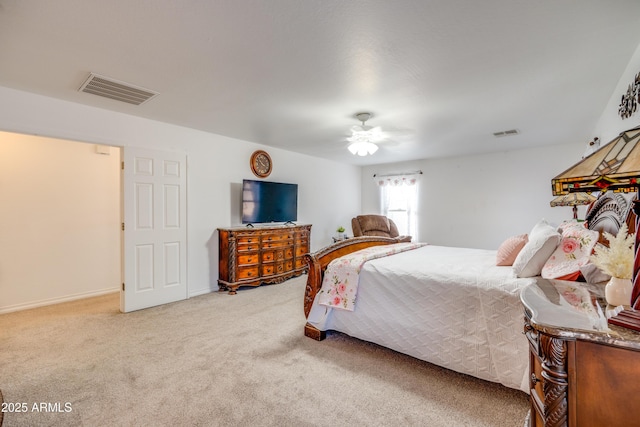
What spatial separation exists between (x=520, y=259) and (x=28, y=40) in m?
3.70

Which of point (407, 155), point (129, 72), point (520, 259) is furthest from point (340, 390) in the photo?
point (407, 155)

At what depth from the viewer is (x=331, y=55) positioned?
2105mm

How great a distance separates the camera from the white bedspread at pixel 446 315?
70.9 inches

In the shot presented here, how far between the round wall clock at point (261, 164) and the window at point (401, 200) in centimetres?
306

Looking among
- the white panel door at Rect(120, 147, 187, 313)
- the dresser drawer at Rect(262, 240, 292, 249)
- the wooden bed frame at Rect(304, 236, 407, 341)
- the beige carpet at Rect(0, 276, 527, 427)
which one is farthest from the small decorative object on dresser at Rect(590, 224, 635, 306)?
the white panel door at Rect(120, 147, 187, 313)

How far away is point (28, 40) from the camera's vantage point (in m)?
1.92

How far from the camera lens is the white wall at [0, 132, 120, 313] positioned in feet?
11.7

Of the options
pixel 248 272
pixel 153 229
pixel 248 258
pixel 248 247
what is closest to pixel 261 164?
pixel 248 247

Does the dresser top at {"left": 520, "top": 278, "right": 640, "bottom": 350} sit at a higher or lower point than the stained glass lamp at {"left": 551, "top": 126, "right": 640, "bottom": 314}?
lower

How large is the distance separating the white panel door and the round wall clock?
1.17 m

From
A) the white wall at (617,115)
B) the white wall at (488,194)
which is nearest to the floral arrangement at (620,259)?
the white wall at (617,115)

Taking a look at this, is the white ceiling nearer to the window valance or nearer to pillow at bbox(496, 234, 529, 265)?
pillow at bbox(496, 234, 529, 265)

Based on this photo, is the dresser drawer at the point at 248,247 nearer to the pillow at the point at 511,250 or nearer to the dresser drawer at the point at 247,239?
the dresser drawer at the point at 247,239

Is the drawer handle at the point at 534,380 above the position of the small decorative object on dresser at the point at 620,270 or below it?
below
